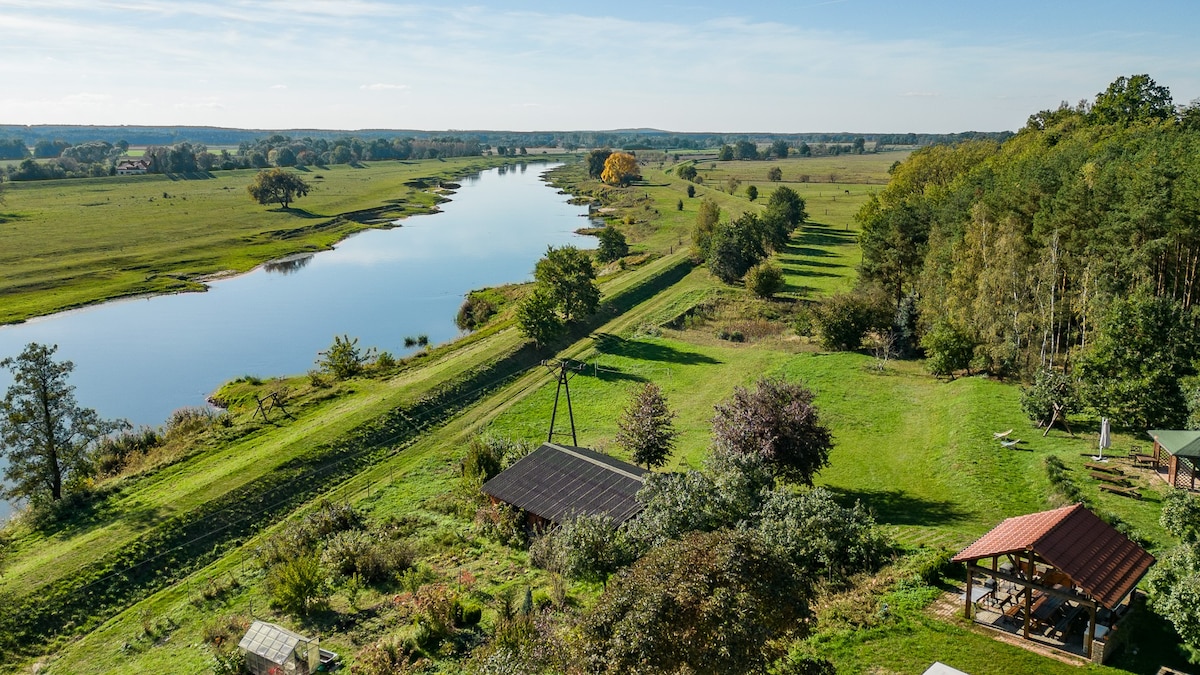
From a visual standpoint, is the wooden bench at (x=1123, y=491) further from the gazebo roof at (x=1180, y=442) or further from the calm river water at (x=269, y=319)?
the calm river water at (x=269, y=319)

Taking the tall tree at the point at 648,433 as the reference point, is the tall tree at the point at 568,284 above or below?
above

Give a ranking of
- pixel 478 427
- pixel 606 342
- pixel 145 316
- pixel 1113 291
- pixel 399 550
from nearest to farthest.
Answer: pixel 399 550 → pixel 1113 291 → pixel 478 427 → pixel 606 342 → pixel 145 316

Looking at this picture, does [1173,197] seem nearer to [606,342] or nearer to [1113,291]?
[1113,291]

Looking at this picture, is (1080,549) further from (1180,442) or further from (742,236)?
(742,236)

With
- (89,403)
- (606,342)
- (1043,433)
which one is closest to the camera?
(1043,433)

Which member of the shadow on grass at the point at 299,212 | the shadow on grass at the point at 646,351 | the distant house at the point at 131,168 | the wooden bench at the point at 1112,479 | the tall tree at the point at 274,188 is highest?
the distant house at the point at 131,168

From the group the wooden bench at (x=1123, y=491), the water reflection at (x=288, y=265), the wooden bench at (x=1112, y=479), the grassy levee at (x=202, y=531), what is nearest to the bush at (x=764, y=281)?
the grassy levee at (x=202, y=531)

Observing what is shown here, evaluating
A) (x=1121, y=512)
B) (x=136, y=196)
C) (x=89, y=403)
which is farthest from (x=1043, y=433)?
(x=136, y=196)
